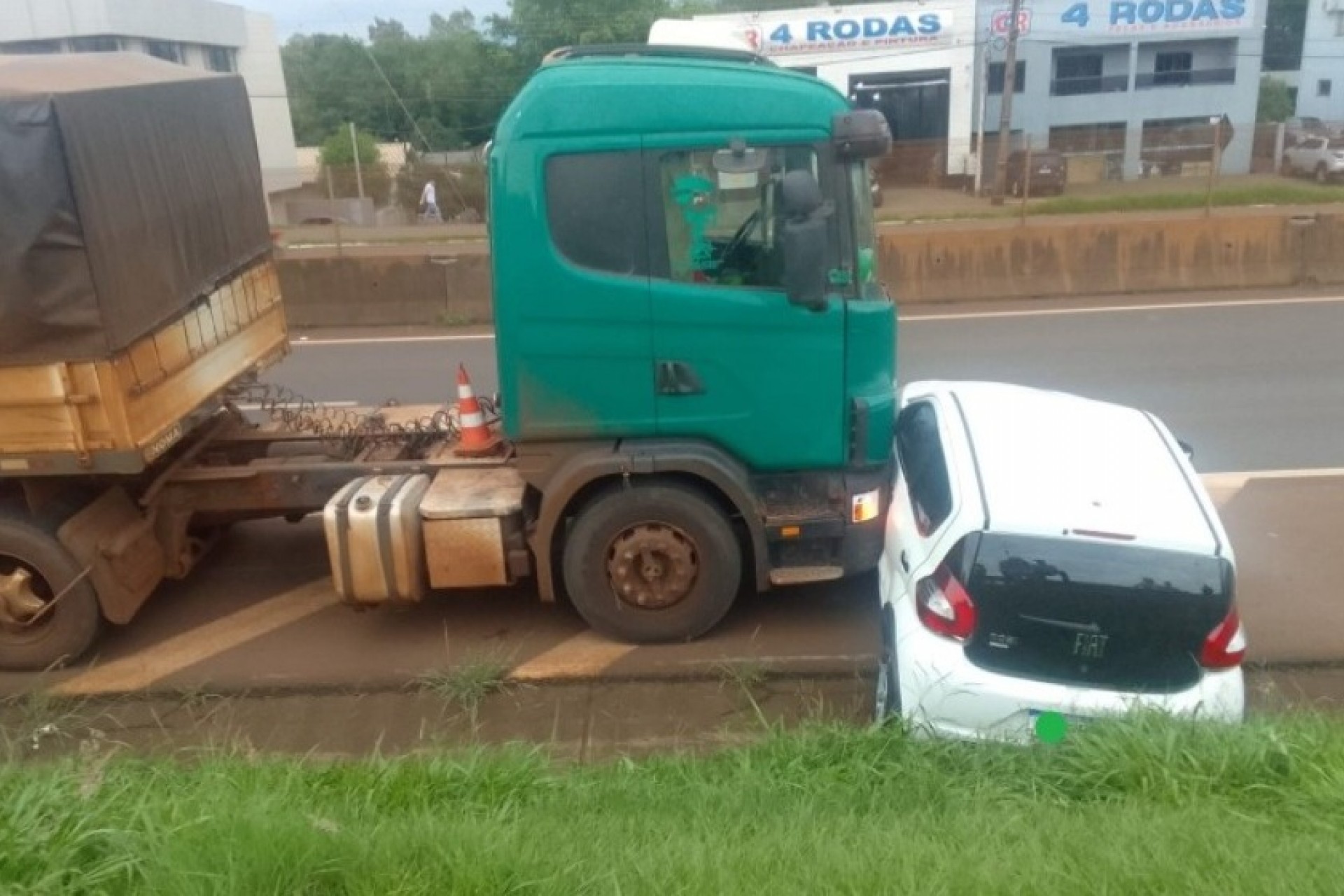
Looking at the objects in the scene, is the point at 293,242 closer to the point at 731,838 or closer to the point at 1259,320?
the point at 1259,320

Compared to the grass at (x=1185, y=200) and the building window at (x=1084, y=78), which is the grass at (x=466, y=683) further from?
the building window at (x=1084, y=78)

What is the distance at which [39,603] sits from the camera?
6.06m

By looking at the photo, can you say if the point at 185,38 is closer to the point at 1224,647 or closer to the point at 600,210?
the point at 600,210

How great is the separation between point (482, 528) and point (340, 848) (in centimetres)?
277

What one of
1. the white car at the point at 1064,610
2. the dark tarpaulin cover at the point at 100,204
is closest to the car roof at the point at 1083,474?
the white car at the point at 1064,610

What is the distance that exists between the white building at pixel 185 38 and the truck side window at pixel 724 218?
2639 centimetres

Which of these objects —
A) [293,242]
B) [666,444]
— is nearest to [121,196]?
[666,444]

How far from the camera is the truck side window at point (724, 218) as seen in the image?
5.57 meters

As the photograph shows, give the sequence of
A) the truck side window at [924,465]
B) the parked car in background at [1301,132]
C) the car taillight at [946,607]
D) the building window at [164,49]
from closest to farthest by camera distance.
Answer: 1. the car taillight at [946,607]
2. the truck side window at [924,465]
3. the parked car in background at [1301,132]
4. the building window at [164,49]

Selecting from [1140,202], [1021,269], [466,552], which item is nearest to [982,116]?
[1140,202]

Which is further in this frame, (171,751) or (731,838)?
(171,751)

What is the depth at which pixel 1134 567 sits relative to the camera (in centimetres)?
448

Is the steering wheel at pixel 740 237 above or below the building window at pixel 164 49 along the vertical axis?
below

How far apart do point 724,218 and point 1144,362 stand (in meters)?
7.59
